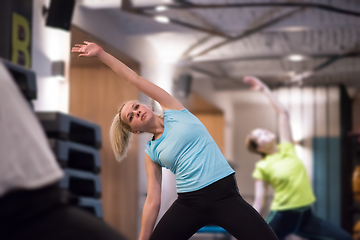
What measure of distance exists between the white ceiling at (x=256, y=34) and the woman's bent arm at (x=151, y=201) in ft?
8.08

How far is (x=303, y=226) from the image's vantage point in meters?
2.75

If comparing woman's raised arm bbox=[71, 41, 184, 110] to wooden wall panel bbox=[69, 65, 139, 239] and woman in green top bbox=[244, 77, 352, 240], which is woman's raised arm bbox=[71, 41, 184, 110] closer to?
woman in green top bbox=[244, 77, 352, 240]

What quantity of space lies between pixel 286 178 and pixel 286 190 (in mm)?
78

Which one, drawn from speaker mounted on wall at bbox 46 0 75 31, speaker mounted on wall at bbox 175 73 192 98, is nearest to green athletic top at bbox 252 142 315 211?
speaker mounted on wall at bbox 46 0 75 31

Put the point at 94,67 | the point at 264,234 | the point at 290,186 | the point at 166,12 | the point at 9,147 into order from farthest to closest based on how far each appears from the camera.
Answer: the point at 166,12 → the point at 94,67 → the point at 290,186 → the point at 264,234 → the point at 9,147

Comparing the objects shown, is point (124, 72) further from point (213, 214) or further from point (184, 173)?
point (213, 214)

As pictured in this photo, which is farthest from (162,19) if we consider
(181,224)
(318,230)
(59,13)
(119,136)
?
(181,224)

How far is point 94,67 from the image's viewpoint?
3932 millimetres

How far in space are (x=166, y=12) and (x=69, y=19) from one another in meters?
1.24

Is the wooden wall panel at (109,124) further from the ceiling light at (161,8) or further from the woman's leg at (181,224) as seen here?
the woman's leg at (181,224)

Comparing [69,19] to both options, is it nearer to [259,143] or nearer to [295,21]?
[259,143]

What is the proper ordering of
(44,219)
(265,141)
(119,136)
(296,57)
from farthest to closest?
(296,57) → (265,141) → (119,136) → (44,219)

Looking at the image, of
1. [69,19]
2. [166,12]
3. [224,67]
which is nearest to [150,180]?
[69,19]

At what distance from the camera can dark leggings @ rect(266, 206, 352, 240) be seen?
269 centimetres
